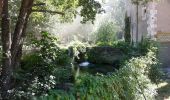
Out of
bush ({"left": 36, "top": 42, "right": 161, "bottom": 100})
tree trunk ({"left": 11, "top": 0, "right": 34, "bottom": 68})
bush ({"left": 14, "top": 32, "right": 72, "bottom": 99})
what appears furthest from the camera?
tree trunk ({"left": 11, "top": 0, "right": 34, "bottom": 68})

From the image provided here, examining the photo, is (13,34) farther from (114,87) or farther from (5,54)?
(114,87)

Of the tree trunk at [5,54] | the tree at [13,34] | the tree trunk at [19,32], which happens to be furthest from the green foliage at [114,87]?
the tree trunk at [19,32]

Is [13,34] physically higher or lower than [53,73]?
higher

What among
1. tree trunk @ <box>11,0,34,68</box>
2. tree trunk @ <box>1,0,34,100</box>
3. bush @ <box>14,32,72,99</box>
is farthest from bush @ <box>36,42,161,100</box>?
tree trunk @ <box>11,0,34,68</box>

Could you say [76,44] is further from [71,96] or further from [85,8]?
[71,96]

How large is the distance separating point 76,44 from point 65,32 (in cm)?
3139

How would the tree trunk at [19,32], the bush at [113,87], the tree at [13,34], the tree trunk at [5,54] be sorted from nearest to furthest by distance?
1. the bush at [113,87]
2. the tree trunk at [5,54]
3. the tree at [13,34]
4. the tree trunk at [19,32]

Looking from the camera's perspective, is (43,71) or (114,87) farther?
(43,71)

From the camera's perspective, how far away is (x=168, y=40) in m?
24.9

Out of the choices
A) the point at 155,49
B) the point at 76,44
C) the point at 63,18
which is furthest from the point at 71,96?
the point at 76,44

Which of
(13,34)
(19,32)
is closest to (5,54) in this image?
(19,32)

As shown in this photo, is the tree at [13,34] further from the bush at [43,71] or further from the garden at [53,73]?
the bush at [43,71]

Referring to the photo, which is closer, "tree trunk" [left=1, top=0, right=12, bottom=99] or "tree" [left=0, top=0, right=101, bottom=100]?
"tree trunk" [left=1, top=0, right=12, bottom=99]

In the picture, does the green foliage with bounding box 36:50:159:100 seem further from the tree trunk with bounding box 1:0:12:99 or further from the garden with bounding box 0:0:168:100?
the tree trunk with bounding box 1:0:12:99
